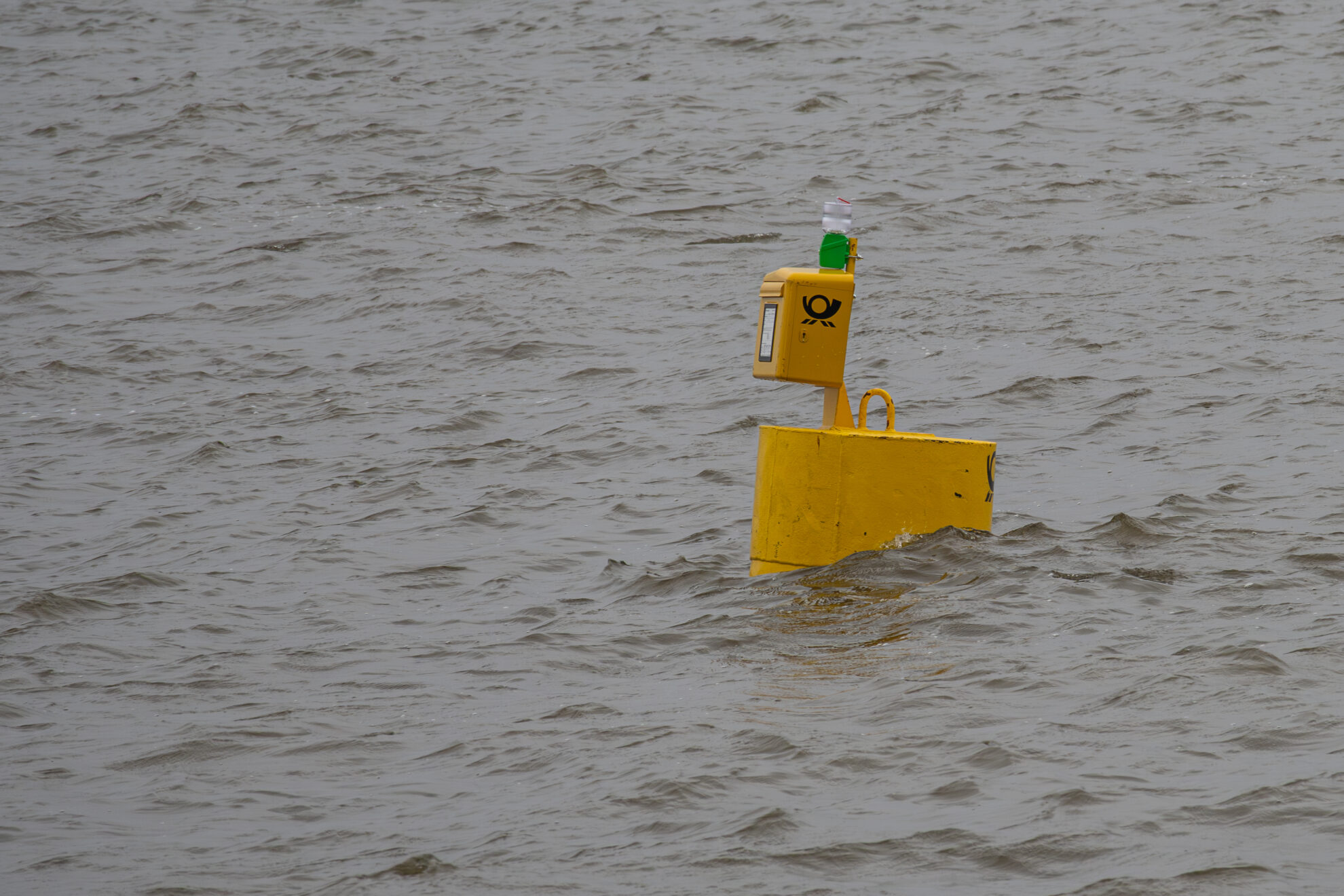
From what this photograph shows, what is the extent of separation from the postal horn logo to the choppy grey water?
93 centimetres

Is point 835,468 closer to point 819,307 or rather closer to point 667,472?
point 819,307

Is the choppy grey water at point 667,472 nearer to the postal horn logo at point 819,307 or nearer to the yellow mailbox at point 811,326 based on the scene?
the yellow mailbox at point 811,326

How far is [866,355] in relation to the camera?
433 inches

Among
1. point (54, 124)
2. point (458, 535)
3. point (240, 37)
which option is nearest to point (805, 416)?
point (458, 535)

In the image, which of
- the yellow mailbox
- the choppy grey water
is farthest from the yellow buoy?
the choppy grey water

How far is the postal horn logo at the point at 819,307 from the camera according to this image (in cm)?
636

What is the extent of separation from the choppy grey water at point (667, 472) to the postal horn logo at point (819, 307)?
928mm

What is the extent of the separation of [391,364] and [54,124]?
452 inches

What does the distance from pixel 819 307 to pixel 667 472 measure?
2.86m

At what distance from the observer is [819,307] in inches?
251

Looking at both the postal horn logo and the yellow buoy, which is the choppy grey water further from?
the postal horn logo

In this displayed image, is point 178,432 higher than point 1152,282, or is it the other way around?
point 1152,282

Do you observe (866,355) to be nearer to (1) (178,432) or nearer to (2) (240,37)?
(1) (178,432)

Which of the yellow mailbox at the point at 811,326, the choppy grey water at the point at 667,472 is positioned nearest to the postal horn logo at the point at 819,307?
the yellow mailbox at the point at 811,326
